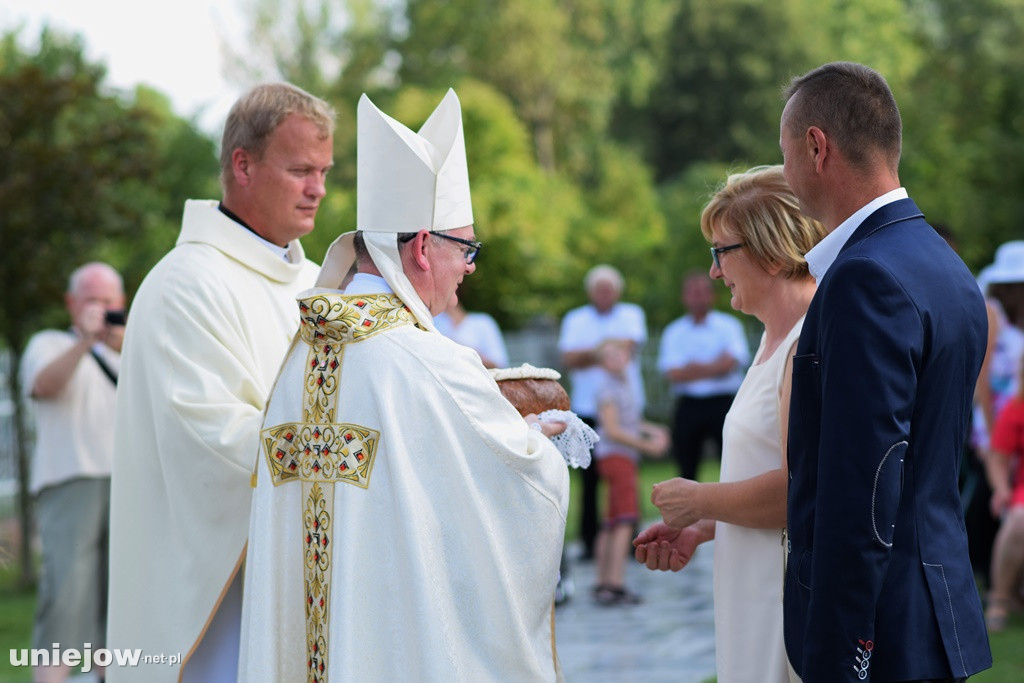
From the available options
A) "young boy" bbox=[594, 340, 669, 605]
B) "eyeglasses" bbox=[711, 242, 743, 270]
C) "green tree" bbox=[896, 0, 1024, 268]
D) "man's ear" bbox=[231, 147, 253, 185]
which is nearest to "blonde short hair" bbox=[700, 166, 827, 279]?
"eyeglasses" bbox=[711, 242, 743, 270]

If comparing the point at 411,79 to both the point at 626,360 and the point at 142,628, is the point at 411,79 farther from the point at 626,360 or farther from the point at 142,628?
the point at 142,628

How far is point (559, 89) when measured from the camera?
3966 centimetres

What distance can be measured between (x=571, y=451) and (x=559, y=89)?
37.2 m

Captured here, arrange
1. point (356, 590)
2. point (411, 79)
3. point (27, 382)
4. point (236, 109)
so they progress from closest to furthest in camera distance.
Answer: point (356, 590), point (236, 109), point (27, 382), point (411, 79)

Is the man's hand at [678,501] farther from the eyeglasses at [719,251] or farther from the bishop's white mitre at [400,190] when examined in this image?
the bishop's white mitre at [400,190]

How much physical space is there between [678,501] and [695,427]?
6705mm

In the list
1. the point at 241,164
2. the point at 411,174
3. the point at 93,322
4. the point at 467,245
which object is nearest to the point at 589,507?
the point at 93,322

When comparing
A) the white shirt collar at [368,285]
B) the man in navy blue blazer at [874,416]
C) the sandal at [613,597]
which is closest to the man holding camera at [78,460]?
the sandal at [613,597]

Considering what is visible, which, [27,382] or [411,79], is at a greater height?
[411,79]

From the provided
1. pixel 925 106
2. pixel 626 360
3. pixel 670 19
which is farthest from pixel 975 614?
pixel 670 19

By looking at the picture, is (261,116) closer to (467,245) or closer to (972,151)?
(467,245)

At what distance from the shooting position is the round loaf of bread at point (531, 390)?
11.4 feet

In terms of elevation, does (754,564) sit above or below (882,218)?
below

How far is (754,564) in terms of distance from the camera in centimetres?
339
